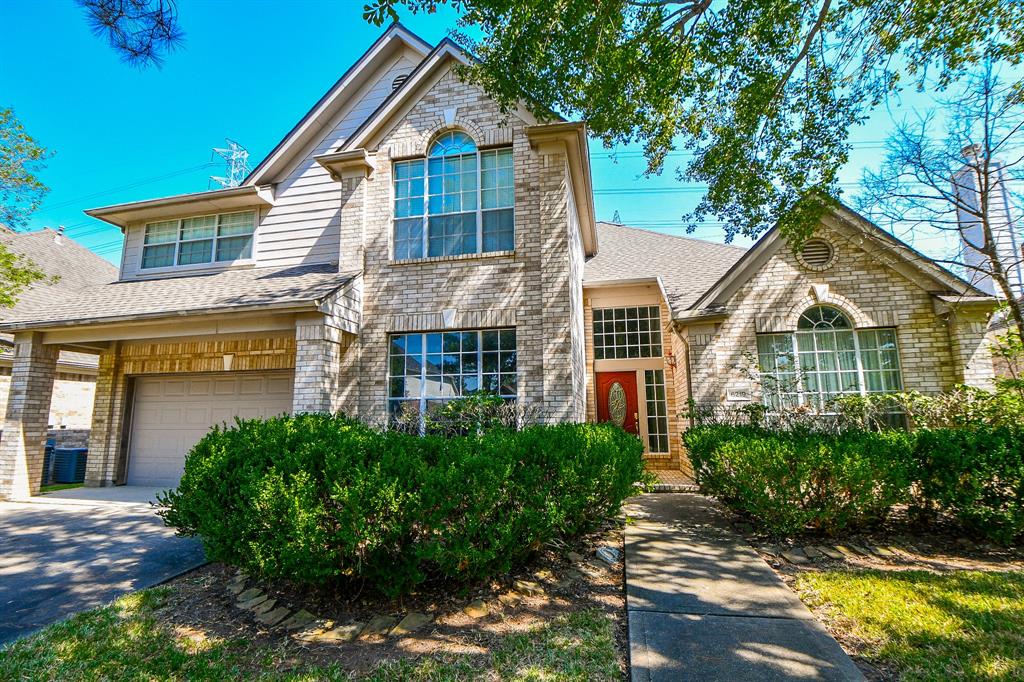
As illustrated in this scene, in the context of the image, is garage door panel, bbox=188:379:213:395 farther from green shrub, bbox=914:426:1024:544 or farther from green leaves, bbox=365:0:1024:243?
green shrub, bbox=914:426:1024:544

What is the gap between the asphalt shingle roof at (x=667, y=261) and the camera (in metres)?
12.6

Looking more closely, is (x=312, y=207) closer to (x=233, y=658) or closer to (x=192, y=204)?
(x=192, y=204)

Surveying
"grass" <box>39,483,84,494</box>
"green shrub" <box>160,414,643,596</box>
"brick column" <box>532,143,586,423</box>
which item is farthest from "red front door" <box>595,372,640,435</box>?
"grass" <box>39,483,84,494</box>

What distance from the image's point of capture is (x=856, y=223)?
984 centimetres

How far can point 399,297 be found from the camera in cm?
910

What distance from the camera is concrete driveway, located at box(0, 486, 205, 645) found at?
420 cm

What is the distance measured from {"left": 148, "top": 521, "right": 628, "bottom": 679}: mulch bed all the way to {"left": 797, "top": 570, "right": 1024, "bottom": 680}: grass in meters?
1.72

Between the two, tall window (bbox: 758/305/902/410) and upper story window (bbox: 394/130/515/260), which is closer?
upper story window (bbox: 394/130/515/260)

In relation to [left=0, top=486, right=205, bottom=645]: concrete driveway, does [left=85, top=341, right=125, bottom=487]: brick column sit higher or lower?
higher

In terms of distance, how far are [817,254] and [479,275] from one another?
726 centimetres

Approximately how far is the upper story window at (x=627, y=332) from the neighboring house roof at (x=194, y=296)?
707cm

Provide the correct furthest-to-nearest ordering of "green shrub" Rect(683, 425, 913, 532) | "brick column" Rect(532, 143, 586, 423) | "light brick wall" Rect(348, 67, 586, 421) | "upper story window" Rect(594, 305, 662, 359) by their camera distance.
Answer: "upper story window" Rect(594, 305, 662, 359) → "light brick wall" Rect(348, 67, 586, 421) → "brick column" Rect(532, 143, 586, 423) → "green shrub" Rect(683, 425, 913, 532)

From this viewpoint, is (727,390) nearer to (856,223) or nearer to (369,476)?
(856,223)

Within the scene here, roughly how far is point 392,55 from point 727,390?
1085cm
